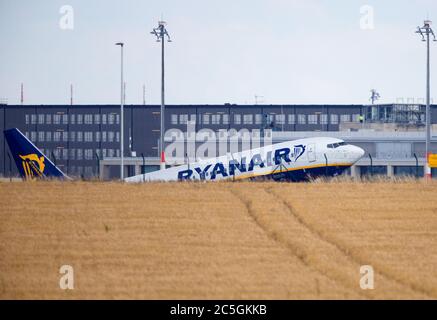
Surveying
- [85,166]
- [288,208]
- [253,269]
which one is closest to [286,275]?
[253,269]

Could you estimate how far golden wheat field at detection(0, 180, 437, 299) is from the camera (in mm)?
25375

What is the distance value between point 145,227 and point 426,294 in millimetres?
11660

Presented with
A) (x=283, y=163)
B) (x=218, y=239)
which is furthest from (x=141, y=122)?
(x=218, y=239)

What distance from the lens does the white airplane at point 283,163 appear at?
64625 millimetres

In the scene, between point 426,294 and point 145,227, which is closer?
point 426,294

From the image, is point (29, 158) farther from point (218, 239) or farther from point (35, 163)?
point (218, 239)

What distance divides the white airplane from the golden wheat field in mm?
20801

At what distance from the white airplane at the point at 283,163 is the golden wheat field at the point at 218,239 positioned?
20.8 metres

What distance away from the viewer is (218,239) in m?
31.6

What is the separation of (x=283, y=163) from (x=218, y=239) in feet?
110

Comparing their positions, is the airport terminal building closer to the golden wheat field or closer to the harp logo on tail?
the harp logo on tail

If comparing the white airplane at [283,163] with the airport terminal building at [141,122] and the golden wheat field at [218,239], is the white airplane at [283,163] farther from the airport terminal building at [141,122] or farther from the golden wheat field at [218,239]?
the airport terminal building at [141,122]

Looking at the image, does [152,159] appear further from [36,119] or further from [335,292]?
[335,292]
